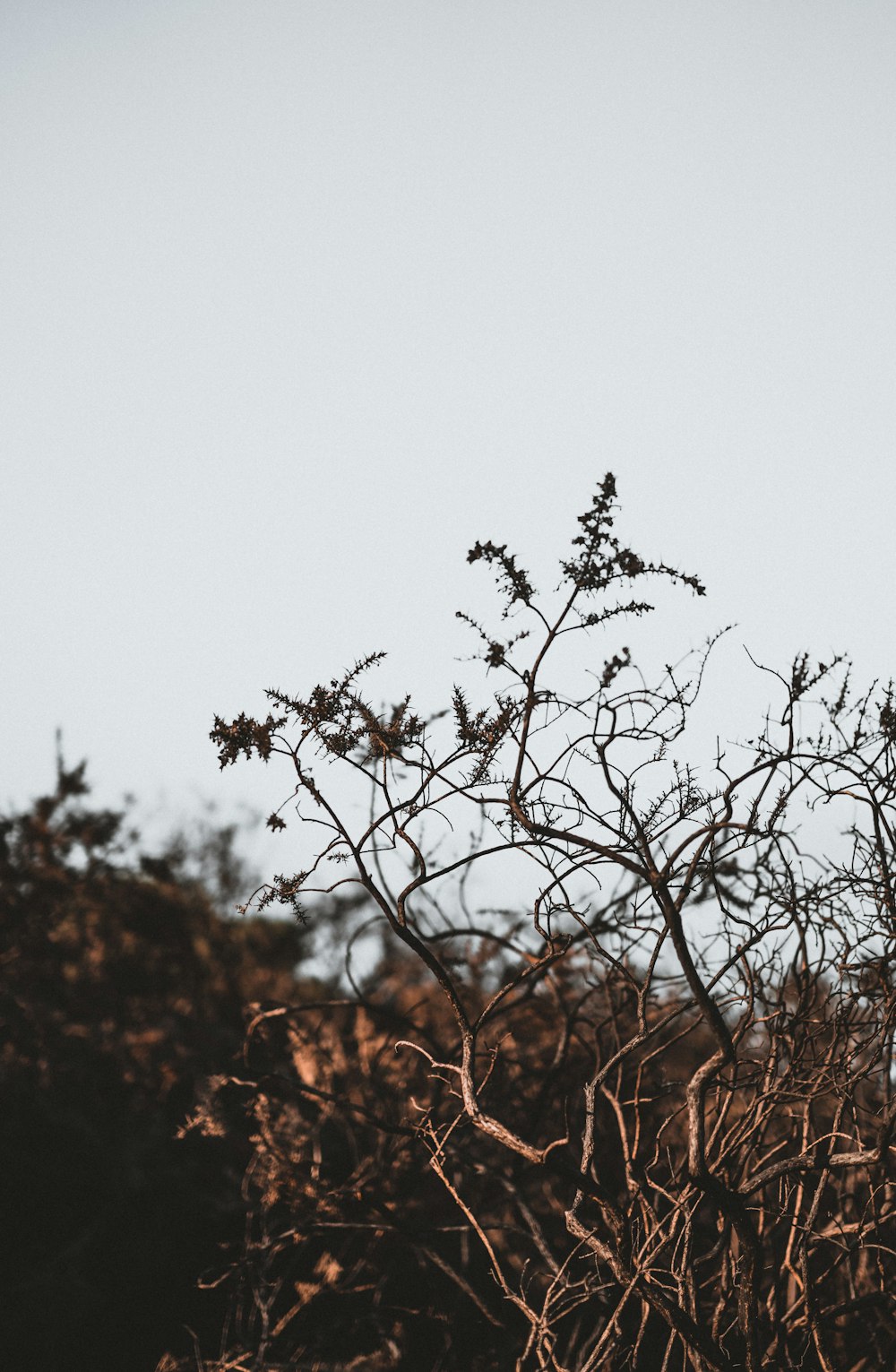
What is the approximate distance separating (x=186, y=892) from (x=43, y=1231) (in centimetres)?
474

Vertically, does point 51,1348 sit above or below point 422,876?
below

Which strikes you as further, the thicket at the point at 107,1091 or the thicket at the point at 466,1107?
the thicket at the point at 107,1091

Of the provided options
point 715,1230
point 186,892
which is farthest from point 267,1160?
point 186,892

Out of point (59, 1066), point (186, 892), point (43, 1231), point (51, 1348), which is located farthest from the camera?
point (186, 892)

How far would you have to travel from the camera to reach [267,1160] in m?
4.62

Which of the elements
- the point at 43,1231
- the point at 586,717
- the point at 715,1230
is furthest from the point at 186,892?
the point at 586,717

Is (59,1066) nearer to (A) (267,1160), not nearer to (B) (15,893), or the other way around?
(B) (15,893)

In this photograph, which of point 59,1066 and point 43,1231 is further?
point 59,1066

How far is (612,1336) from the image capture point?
266 centimetres

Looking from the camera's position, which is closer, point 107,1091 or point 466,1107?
point 466,1107

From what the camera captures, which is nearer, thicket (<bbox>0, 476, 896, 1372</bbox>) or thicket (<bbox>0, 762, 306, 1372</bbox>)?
thicket (<bbox>0, 476, 896, 1372</bbox>)

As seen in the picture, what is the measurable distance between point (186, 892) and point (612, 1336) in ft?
33.2

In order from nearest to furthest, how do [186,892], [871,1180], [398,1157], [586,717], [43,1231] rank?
[586,717] → [871,1180] → [398,1157] → [43,1231] → [186,892]

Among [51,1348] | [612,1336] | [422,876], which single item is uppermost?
[422,876]
